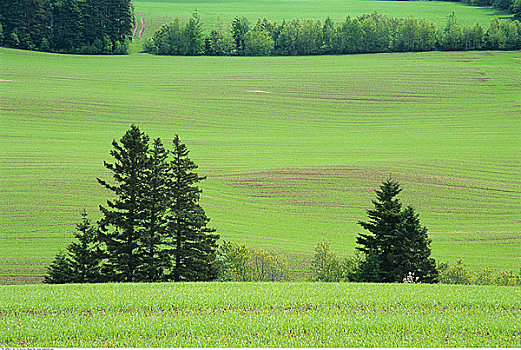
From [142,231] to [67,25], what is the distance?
127 meters

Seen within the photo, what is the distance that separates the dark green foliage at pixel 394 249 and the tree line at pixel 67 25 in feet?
412

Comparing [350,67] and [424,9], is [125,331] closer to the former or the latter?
[350,67]

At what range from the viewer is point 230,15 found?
581 feet

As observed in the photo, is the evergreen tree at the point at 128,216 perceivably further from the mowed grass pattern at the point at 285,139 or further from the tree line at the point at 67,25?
the tree line at the point at 67,25

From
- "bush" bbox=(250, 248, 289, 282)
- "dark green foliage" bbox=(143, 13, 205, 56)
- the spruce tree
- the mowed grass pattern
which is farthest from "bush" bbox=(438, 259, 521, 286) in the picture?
"dark green foliage" bbox=(143, 13, 205, 56)

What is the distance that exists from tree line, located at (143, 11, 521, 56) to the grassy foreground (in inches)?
5387

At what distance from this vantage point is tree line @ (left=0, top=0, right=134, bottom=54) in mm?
127688

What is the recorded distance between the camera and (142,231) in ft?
86.2

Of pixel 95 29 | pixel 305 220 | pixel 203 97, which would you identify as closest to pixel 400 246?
pixel 305 220

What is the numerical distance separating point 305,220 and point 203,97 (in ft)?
208

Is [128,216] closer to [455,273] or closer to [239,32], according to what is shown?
[455,273]

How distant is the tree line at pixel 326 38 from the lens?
144275 mm

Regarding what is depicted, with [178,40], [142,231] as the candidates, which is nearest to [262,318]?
[142,231]

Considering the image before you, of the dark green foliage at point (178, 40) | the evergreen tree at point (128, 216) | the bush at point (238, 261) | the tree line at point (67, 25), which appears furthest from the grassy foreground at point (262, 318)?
the dark green foliage at point (178, 40)
